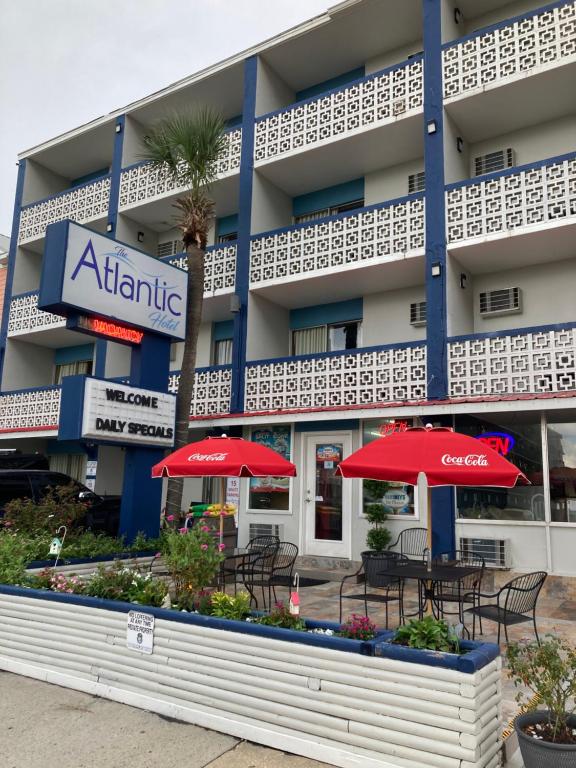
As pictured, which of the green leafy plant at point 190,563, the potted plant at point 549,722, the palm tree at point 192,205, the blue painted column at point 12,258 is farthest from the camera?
the blue painted column at point 12,258

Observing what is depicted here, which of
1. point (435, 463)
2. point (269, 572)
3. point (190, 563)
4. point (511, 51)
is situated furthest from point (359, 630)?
point (511, 51)

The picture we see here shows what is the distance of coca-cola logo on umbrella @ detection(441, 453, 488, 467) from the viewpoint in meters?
6.84

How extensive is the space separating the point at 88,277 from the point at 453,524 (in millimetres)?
8387

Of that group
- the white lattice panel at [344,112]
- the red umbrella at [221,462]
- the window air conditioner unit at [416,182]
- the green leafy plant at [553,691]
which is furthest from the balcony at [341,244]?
the green leafy plant at [553,691]

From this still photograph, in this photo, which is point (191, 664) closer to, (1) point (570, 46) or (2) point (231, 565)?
(2) point (231, 565)

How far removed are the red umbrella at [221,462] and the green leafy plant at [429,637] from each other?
14.6 ft

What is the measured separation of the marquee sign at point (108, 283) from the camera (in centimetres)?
1069

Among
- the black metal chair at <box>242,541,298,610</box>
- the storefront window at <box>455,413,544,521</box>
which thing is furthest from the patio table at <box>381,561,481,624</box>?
the storefront window at <box>455,413,544,521</box>

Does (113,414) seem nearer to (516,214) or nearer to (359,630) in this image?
(359,630)

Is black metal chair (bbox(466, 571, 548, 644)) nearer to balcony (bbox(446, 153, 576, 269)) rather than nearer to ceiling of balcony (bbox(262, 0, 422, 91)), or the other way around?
balcony (bbox(446, 153, 576, 269))

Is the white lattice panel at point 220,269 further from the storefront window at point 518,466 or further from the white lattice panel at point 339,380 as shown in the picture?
the storefront window at point 518,466

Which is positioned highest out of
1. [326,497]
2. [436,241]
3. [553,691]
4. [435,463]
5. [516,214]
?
[516,214]

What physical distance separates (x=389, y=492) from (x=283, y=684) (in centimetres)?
902

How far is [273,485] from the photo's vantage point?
49.9 ft
